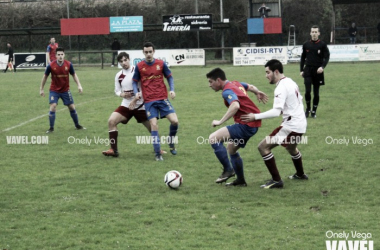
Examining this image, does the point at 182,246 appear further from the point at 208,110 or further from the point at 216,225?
the point at 208,110

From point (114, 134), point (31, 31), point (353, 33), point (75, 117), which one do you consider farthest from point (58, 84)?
point (31, 31)

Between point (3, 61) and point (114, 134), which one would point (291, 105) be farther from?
point (3, 61)

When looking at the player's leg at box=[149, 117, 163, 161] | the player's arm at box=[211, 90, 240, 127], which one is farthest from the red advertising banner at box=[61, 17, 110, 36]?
the player's arm at box=[211, 90, 240, 127]

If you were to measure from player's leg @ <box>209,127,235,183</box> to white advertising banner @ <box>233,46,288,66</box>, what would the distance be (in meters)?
26.7

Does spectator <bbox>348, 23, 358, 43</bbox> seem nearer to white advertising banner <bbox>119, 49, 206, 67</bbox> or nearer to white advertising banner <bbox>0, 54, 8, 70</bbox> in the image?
white advertising banner <bbox>119, 49, 206, 67</bbox>

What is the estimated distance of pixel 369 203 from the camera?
7742mm

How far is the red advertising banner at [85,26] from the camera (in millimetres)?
43812

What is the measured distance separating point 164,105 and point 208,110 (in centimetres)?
654

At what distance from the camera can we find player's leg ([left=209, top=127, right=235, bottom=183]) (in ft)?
29.1

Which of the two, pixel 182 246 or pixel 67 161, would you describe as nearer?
pixel 182 246

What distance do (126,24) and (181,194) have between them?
120 ft

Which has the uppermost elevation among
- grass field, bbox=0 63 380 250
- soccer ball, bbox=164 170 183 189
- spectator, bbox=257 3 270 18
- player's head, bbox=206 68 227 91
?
spectator, bbox=257 3 270 18

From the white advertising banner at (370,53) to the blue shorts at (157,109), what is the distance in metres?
26.2

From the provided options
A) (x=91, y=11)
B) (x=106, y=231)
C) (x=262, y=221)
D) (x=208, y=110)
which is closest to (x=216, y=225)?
(x=262, y=221)
